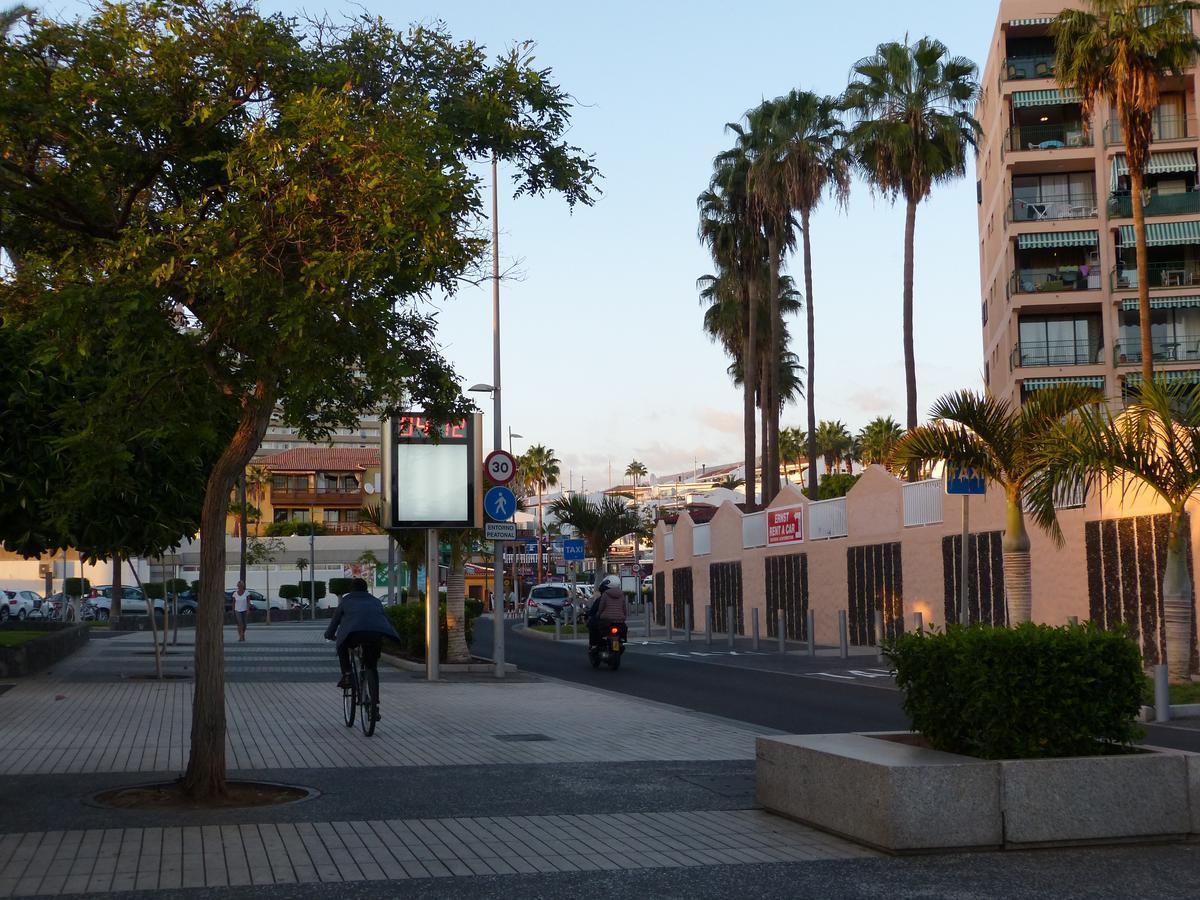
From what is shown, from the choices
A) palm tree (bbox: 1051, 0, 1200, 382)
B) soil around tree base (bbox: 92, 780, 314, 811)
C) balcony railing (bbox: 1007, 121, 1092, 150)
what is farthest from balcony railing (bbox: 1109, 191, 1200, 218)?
soil around tree base (bbox: 92, 780, 314, 811)

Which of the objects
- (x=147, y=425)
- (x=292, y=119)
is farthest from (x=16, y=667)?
(x=292, y=119)

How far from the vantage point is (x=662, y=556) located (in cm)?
5728

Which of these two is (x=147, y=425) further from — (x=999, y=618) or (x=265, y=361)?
(x=999, y=618)

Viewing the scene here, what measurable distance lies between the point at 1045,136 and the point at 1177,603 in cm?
3508

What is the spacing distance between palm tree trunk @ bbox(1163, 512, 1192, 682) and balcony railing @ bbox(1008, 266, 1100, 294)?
31.9 m

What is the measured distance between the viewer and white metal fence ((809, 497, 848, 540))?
1423 inches

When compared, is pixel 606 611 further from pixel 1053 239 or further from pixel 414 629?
pixel 1053 239

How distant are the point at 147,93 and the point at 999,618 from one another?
71.9 ft

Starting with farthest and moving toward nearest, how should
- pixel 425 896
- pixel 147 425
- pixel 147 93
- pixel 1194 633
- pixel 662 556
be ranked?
1. pixel 662 556
2. pixel 1194 633
3. pixel 147 425
4. pixel 147 93
5. pixel 425 896

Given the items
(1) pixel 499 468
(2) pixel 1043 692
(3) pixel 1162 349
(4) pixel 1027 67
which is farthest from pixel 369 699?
(4) pixel 1027 67

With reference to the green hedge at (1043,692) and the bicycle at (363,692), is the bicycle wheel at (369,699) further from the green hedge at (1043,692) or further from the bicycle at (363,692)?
the green hedge at (1043,692)

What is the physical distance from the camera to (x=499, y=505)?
886 inches

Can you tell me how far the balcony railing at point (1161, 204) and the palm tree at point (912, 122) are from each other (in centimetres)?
740

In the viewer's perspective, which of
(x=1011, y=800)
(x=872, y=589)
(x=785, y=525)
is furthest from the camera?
(x=785, y=525)
